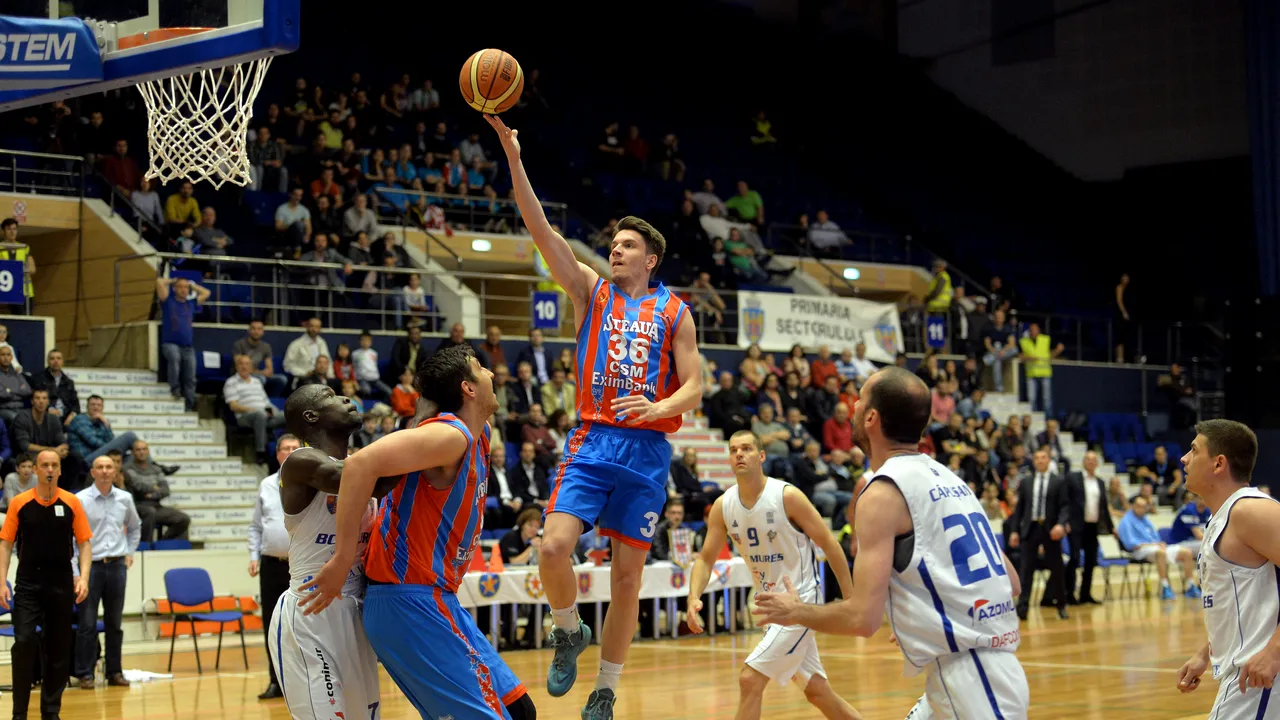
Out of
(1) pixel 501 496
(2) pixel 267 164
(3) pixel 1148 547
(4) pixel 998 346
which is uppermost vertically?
(2) pixel 267 164

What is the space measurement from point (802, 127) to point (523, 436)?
56.7ft

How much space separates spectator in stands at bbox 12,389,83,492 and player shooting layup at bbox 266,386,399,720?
10.1m

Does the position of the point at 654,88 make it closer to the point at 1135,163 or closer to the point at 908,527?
the point at 1135,163

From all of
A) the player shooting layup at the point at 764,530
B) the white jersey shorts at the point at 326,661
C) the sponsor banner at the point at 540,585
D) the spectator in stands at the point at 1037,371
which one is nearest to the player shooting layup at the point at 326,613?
the white jersey shorts at the point at 326,661

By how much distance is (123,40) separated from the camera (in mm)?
7527

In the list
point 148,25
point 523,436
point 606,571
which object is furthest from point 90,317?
point 148,25

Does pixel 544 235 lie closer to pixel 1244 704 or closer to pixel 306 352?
pixel 1244 704

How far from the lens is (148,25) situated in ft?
24.7

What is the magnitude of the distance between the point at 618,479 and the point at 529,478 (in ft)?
34.2

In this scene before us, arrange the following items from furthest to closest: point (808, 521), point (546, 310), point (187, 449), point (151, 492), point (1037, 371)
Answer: point (1037, 371), point (546, 310), point (187, 449), point (151, 492), point (808, 521)

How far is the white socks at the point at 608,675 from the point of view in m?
6.65

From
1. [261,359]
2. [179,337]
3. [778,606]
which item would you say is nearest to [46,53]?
[778,606]

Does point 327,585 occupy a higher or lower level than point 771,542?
higher

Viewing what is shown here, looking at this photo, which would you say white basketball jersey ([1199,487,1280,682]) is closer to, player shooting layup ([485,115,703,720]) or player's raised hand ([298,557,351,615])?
player shooting layup ([485,115,703,720])
